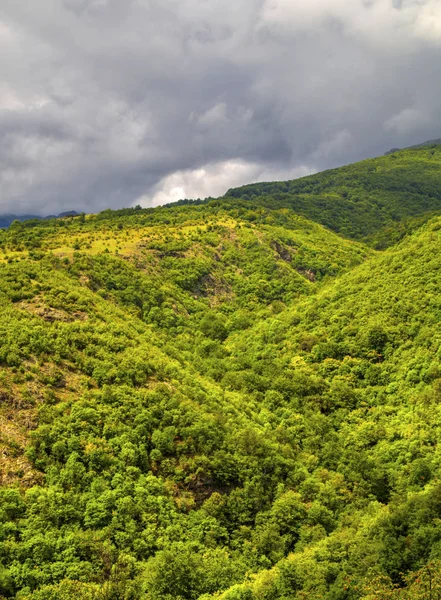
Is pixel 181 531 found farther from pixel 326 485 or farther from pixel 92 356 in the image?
pixel 92 356

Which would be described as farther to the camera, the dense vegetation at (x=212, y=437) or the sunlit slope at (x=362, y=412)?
the sunlit slope at (x=362, y=412)

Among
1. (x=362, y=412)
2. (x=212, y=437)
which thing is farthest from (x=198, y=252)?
(x=212, y=437)

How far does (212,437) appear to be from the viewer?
50.5 metres

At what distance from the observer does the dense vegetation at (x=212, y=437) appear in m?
35.6

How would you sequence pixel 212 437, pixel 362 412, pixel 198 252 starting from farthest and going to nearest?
pixel 198 252
pixel 362 412
pixel 212 437

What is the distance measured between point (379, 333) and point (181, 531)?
48816 millimetres

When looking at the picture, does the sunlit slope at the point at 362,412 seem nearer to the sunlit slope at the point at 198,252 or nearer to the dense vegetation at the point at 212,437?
the dense vegetation at the point at 212,437

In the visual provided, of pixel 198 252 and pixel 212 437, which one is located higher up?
pixel 198 252

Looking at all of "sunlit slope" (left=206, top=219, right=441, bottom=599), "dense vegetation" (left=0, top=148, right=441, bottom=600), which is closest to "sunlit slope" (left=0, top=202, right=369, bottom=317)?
"dense vegetation" (left=0, top=148, right=441, bottom=600)

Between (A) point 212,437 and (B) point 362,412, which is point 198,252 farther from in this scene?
(A) point 212,437

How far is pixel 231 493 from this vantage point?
4719 cm

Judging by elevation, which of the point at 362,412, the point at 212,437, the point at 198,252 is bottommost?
the point at 362,412

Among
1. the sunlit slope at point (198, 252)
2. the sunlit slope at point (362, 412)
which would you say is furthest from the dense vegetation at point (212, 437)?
the sunlit slope at point (198, 252)

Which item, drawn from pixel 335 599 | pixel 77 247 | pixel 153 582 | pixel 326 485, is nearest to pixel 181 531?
pixel 153 582
